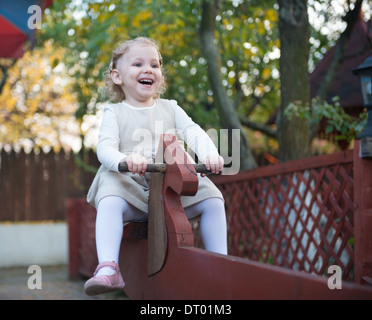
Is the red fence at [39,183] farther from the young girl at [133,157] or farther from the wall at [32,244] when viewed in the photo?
the young girl at [133,157]

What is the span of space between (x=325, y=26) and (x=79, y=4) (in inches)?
123

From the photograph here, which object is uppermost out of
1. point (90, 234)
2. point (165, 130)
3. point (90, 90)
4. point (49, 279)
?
point (90, 90)

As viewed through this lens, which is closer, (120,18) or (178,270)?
(178,270)

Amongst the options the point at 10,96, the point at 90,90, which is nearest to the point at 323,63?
the point at 90,90

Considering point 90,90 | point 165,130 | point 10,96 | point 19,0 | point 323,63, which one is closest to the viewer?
point 165,130

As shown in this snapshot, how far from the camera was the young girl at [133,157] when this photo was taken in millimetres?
2141

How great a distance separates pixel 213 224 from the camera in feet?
7.59

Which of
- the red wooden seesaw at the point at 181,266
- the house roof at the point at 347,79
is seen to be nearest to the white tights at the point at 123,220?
the red wooden seesaw at the point at 181,266

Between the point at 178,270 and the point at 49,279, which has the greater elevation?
the point at 178,270

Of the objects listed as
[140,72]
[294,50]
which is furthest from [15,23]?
[140,72]

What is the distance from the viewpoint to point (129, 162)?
207cm

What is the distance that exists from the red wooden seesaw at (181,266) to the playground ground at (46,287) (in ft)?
12.3
